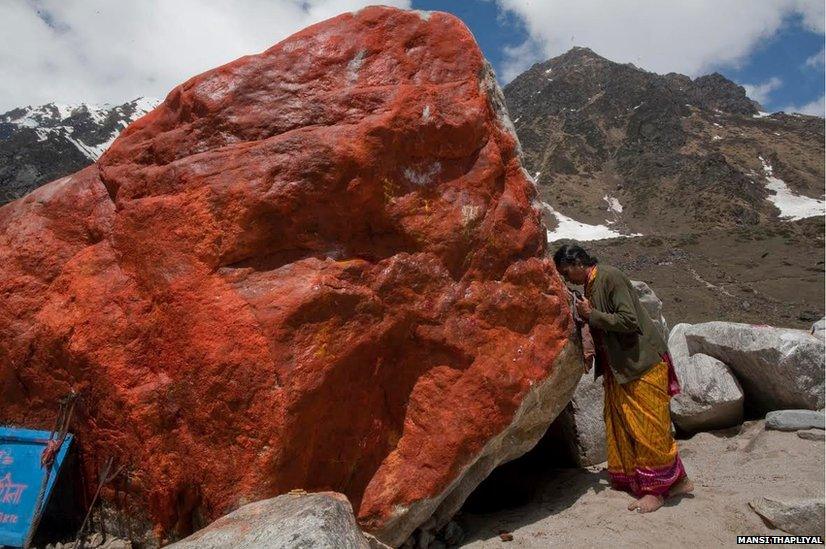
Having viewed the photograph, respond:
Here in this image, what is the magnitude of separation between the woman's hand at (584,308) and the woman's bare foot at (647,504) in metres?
1.16

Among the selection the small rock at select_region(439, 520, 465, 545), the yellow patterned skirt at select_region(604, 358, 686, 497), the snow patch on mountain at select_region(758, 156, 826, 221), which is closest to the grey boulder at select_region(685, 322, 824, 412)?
the yellow patterned skirt at select_region(604, 358, 686, 497)

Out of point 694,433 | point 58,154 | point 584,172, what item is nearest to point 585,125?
point 584,172

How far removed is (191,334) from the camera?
2.91 m

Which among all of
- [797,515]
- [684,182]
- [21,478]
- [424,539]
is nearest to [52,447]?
[21,478]

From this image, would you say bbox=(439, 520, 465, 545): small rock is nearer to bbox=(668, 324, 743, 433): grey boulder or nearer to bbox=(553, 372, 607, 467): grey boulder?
bbox=(553, 372, 607, 467): grey boulder

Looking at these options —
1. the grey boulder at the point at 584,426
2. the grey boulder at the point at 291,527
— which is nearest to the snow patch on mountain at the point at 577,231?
the grey boulder at the point at 584,426

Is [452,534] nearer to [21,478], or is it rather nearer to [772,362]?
[21,478]

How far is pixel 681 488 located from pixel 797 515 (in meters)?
A: 0.73

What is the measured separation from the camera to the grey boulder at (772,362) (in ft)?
16.3

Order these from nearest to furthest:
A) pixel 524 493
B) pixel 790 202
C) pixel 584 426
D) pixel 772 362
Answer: pixel 524 493
pixel 584 426
pixel 772 362
pixel 790 202

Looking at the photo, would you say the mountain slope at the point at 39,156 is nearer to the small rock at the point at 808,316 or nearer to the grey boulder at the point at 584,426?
the grey boulder at the point at 584,426

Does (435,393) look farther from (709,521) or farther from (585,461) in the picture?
(585,461)

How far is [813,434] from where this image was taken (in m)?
4.46

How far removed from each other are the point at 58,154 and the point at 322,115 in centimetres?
7185
